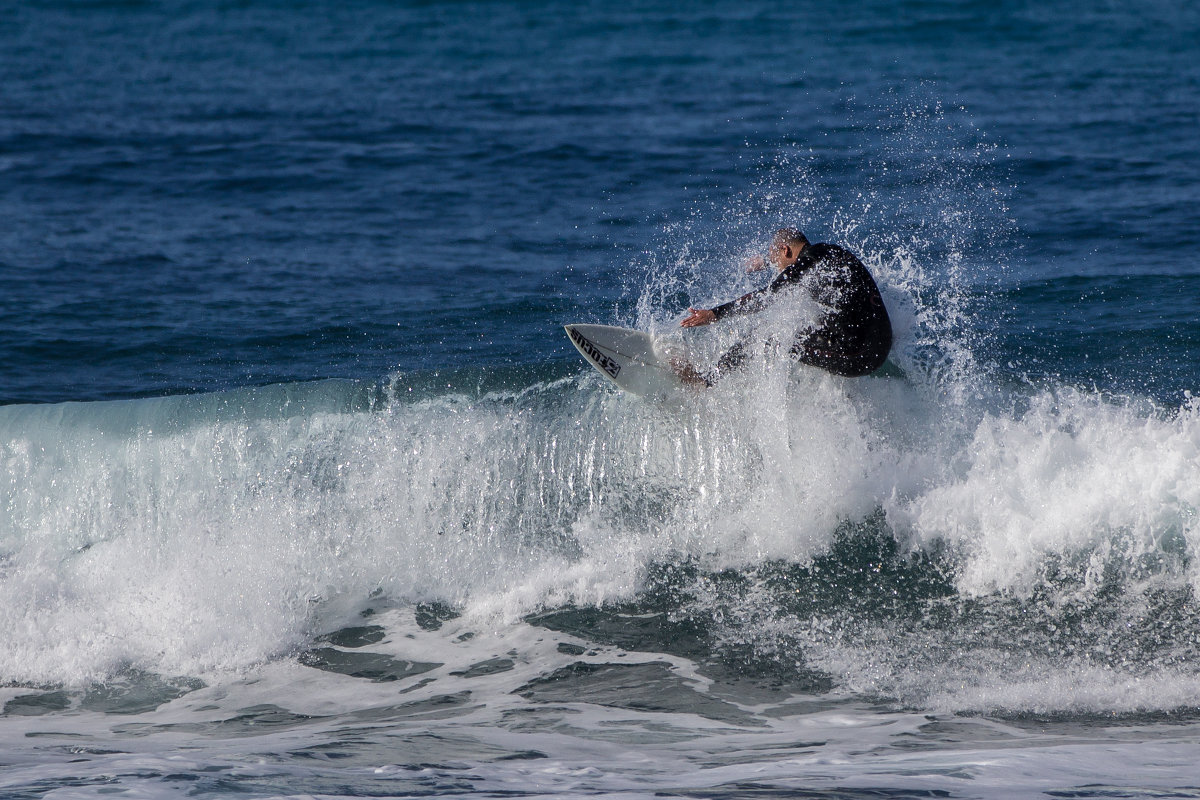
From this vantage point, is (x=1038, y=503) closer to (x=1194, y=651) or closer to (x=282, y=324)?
(x=1194, y=651)

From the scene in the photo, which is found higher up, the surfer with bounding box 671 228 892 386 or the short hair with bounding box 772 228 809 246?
the short hair with bounding box 772 228 809 246

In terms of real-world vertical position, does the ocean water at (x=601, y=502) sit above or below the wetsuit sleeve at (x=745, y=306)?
below

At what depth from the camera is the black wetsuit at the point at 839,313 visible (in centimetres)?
737

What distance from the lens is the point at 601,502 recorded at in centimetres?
778

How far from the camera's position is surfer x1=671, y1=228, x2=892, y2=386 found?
290 inches

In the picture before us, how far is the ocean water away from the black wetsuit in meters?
0.26

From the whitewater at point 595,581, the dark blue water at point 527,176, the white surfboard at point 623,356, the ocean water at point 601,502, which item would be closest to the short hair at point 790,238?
the ocean water at point 601,502

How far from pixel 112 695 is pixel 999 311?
8.08 meters

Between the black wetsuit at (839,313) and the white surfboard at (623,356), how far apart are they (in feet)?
3.04

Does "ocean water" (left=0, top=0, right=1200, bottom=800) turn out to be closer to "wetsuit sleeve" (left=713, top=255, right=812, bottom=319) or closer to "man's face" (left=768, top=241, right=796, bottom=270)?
"wetsuit sleeve" (left=713, top=255, right=812, bottom=319)

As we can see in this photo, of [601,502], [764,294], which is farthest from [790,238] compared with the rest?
[601,502]

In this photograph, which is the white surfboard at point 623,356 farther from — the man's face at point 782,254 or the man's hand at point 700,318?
the man's face at point 782,254

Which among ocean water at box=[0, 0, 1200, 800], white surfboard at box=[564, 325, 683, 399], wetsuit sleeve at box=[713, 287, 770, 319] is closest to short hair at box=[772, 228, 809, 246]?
wetsuit sleeve at box=[713, 287, 770, 319]

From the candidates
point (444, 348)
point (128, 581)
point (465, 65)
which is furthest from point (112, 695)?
point (465, 65)
